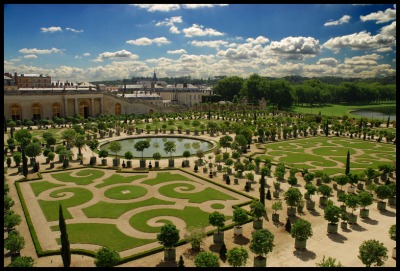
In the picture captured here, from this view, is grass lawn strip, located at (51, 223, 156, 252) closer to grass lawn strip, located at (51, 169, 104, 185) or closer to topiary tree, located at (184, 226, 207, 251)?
topiary tree, located at (184, 226, 207, 251)

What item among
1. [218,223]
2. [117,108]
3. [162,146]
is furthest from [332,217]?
[117,108]

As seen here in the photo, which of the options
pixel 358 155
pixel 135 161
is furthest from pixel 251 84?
pixel 135 161

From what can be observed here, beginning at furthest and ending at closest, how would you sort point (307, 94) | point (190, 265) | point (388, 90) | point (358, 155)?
point (388, 90) → point (307, 94) → point (358, 155) → point (190, 265)

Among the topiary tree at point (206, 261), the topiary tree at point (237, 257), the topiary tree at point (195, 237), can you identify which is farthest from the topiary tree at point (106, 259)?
the topiary tree at point (237, 257)

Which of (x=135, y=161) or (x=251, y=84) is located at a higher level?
(x=251, y=84)

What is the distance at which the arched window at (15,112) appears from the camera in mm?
85750

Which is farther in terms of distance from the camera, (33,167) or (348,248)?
(33,167)

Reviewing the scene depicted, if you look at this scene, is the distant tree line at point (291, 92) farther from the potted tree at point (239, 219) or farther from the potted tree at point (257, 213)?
the potted tree at point (239, 219)

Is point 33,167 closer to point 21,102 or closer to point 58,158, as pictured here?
point 58,158

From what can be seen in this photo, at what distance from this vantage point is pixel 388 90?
557 feet

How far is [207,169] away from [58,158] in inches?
882

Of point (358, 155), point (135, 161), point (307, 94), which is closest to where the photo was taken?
point (135, 161)

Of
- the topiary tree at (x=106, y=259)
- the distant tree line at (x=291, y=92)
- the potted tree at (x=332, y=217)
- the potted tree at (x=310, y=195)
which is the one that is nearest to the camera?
the topiary tree at (x=106, y=259)

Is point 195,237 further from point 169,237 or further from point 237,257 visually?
point 237,257
